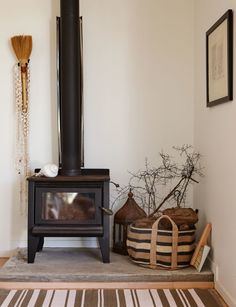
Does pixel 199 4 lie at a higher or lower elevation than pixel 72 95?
higher

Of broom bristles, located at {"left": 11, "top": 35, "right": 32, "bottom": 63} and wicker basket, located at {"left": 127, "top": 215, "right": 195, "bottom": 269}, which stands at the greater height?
broom bristles, located at {"left": 11, "top": 35, "right": 32, "bottom": 63}

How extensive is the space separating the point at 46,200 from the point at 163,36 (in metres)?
1.75

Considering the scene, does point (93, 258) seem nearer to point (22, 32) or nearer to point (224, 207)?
point (224, 207)

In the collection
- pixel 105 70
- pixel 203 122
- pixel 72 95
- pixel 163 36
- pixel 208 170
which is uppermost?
pixel 163 36

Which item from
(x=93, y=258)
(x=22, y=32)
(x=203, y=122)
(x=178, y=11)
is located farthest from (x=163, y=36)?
(x=93, y=258)

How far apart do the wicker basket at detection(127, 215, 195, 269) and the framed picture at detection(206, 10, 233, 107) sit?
38.4 inches

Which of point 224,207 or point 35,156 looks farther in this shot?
point 35,156

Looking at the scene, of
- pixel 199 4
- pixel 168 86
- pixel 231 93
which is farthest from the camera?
pixel 168 86

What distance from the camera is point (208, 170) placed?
3400mm

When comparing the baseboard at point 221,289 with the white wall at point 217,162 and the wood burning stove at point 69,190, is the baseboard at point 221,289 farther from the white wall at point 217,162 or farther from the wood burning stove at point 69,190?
the wood burning stove at point 69,190

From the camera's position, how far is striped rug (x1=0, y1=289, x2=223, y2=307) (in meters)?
2.83

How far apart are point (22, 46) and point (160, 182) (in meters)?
1.68

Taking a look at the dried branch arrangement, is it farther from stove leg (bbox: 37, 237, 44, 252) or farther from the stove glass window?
stove leg (bbox: 37, 237, 44, 252)

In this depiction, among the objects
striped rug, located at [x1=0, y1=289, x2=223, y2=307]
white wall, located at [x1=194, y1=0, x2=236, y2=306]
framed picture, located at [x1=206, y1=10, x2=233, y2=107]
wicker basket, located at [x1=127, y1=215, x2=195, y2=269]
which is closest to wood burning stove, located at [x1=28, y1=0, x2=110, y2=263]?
wicker basket, located at [x1=127, y1=215, x2=195, y2=269]
